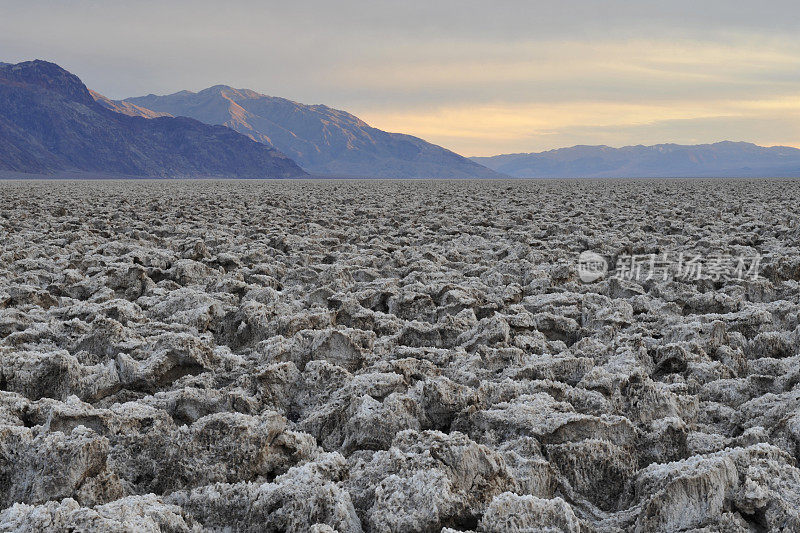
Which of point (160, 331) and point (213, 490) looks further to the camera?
point (160, 331)

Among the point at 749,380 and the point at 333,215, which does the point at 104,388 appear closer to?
the point at 749,380

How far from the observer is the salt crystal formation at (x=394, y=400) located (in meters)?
2.00

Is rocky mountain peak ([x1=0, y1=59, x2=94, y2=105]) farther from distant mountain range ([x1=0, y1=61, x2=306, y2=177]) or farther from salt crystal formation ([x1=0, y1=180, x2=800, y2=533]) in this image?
salt crystal formation ([x1=0, y1=180, x2=800, y2=533])

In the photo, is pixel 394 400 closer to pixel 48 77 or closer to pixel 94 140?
pixel 94 140

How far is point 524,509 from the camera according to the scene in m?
1.88

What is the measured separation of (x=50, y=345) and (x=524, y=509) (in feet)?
9.23

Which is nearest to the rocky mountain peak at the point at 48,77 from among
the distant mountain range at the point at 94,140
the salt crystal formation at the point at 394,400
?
the distant mountain range at the point at 94,140

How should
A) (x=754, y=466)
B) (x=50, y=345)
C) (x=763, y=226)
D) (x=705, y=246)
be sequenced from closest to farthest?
(x=754, y=466), (x=50, y=345), (x=705, y=246), (x=763, y=226)

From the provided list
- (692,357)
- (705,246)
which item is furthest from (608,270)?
(692,357)

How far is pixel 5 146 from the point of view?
137 m

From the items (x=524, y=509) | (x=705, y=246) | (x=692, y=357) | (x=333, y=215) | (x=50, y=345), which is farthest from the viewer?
(x=333, y=215)

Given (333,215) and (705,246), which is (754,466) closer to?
(705,246)

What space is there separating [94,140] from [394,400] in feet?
565

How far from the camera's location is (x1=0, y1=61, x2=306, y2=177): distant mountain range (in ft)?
486
